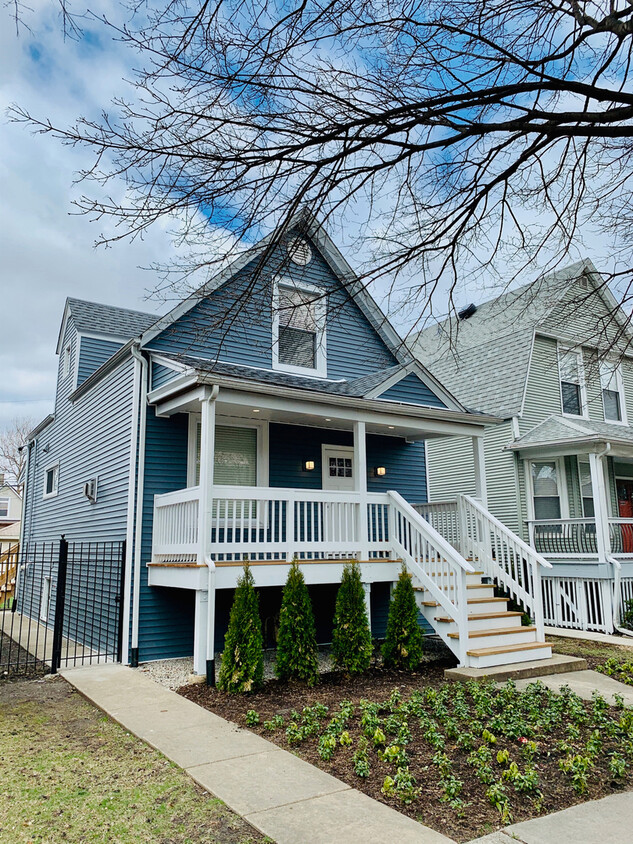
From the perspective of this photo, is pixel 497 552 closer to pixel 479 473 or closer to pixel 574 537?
pixel 479 473

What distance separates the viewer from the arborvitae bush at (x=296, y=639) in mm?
7664

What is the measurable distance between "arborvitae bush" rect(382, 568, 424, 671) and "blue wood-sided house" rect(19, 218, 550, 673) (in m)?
0.36

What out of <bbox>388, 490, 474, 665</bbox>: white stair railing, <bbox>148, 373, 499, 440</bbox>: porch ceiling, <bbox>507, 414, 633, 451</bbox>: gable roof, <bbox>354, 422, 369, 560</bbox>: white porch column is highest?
<bbox>507, 414, 633, 451</bbox>: gable roof

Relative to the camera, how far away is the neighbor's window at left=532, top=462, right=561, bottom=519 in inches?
591

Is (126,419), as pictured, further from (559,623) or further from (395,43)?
(559,623)

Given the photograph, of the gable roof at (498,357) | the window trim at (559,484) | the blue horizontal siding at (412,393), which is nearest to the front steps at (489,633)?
the blue horizontal siding at (412,393)

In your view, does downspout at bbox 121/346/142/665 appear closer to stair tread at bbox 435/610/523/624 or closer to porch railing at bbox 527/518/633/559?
stair tread at bbox 435/610/523/624

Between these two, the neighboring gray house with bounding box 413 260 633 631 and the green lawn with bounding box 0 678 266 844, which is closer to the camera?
the green lawn with bounding box 0 678 266 844

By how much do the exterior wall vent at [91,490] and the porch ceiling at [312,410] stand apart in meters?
2.50

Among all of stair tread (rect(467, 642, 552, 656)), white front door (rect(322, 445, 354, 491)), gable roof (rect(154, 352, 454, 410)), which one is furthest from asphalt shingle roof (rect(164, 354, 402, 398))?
stair tread (rect(467, 642, 552, 656))

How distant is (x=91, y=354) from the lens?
1382cm

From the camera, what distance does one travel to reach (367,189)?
555 cm

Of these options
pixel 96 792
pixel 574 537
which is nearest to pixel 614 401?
pixel 574 537

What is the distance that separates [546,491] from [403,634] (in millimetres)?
8057
